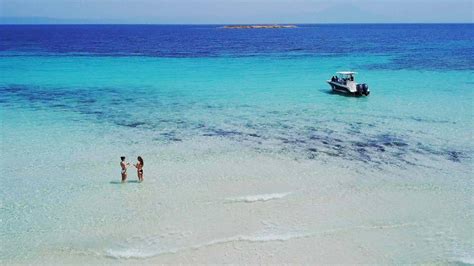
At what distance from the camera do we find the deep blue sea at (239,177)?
11602 mm

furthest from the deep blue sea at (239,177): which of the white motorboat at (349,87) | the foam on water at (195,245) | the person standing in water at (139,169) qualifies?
the white motorboat at (349,87)

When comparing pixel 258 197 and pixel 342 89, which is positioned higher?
pixel 342 89

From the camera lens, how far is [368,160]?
1786cm

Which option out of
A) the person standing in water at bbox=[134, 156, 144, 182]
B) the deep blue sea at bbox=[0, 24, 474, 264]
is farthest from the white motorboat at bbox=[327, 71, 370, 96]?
the person standing in water at bbox=[134, 156, 144, 182]

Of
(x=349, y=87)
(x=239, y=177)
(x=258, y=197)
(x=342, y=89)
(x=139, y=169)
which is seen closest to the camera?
(x=258, y=197)

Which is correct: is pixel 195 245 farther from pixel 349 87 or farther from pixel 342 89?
pixel 342 89

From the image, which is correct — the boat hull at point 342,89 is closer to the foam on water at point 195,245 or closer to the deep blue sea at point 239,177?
the deep blue sea at point 239,177

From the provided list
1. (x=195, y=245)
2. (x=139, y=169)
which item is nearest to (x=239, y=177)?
(x=139, y=169)

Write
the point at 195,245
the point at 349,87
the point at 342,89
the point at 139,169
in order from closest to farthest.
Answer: the point at 195,245 → the point at 139,169 → the point at 349,87 → the point at 342,89

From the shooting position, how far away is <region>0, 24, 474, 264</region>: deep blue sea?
38.1ft

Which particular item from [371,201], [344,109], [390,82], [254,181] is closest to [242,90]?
[344,109]

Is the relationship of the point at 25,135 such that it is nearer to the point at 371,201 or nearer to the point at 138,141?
the point at 138,141

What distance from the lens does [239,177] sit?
1627 centimetres

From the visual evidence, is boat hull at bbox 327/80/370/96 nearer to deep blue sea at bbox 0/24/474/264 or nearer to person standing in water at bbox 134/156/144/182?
deep blue sea at bbox 0/24/474/264
